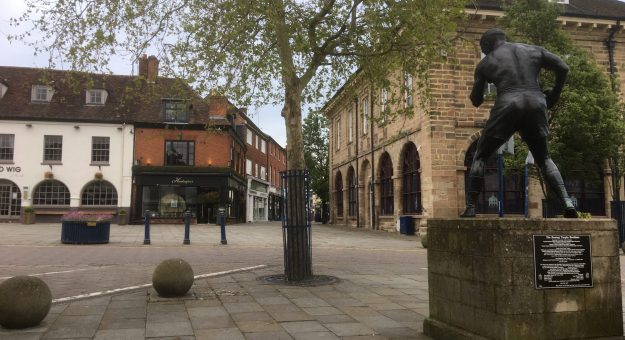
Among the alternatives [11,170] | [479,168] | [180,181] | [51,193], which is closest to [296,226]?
[479,168]

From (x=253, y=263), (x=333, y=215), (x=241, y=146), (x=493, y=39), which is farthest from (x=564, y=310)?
(x=241, y=146)

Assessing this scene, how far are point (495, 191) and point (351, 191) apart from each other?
14.0 meters

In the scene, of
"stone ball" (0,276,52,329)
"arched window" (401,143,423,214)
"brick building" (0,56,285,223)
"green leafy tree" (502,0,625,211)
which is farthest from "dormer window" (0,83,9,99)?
"stone ball" (0,276,52,329)

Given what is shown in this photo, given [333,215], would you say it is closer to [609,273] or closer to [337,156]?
[337,156]

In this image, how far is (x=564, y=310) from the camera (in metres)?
4.43

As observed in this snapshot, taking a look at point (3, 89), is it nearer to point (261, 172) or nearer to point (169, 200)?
point (169, 200)

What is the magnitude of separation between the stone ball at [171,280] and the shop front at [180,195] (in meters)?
27.3

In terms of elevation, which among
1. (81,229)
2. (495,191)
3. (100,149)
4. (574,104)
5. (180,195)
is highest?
(100,149)

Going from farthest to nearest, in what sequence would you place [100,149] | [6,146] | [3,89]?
[3,89] < [100,149] < [6,146]

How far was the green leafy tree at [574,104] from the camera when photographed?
17.5m

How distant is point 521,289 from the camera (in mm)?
4301

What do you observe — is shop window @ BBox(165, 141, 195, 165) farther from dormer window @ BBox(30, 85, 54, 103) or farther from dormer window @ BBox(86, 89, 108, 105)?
dormer window @ BBox(30, 85, 54, 103)

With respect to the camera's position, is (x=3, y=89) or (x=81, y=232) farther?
(x=3, y=89)

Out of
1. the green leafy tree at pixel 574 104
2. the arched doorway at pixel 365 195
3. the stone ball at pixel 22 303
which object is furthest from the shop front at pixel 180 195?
the stone ball at pixel 22 303
